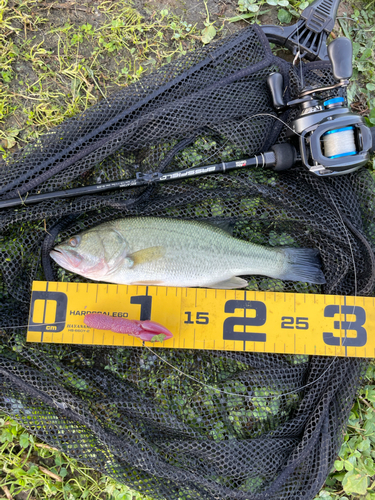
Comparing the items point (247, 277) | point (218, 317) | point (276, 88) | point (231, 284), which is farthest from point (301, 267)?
point (276, 88)

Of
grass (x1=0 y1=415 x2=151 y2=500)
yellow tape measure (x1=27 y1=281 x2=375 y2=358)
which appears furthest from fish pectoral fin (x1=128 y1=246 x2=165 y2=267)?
grass (x1=0 y1=415 x2=151 y2=500)

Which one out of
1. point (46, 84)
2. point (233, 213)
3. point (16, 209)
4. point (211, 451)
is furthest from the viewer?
point (46, 84)

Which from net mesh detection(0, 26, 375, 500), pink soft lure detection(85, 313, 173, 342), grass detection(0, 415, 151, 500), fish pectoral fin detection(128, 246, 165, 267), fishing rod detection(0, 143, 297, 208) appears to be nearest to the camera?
pink soft lure detection(85, 313, 173, 342)

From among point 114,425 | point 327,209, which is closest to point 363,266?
point 327,209

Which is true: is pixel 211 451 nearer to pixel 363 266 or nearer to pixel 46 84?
pixel 363 266

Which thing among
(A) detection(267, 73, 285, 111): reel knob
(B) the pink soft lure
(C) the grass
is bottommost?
(C) the grass

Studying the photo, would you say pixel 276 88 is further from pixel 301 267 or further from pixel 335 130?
pixel 301 267

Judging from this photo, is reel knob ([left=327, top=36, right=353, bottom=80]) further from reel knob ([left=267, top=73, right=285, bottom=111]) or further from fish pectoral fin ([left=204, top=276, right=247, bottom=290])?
fish pectoral fin ([left=204, top=276, right=247, bottom=290])
